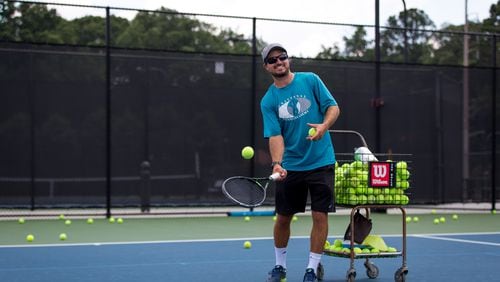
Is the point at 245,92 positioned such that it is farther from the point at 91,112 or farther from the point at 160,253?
the point at 160,253

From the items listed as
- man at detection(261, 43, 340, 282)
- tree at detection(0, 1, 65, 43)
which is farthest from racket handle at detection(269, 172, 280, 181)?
tree at detection(0, 1, 65, 43)

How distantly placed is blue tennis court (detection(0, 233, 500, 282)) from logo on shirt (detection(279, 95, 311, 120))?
4.26 ft

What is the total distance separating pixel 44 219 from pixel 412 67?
6942 mm

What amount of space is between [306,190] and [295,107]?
595 millimetres

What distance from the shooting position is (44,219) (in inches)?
A: 496

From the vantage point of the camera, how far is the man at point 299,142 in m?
5.69

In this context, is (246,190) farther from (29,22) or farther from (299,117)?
(29,22)

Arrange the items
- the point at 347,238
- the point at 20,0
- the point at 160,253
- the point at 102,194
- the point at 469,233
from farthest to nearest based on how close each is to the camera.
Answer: the point at 102,194, the point at 20,0, the point at 469,233, the point at 160,253, the point at 347,238

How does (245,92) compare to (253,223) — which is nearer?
(253,223)

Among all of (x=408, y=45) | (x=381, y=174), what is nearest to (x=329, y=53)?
(x=408, y=45)

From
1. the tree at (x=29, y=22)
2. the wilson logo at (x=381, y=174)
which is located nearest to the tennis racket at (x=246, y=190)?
the wilson logo at (x=381, y=174)

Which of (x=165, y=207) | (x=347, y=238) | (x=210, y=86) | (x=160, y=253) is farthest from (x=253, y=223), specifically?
(x=347, y=238)

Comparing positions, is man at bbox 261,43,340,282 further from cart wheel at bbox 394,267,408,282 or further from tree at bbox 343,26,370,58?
tree at bbox 343,26,370,58

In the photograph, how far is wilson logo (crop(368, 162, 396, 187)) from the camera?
6.05m
